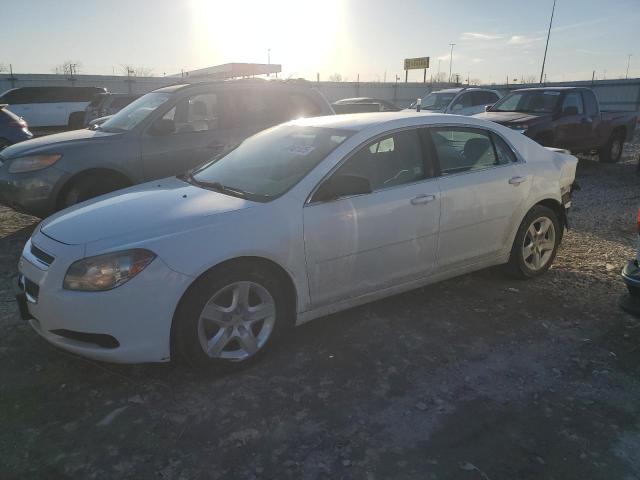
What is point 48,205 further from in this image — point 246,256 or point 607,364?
point 607,364

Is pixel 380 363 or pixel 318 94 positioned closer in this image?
pixel 380 363

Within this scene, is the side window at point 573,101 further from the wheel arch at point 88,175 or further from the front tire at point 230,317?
the front tire at point 230,317

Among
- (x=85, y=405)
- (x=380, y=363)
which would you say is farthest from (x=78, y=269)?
(x=380, y=363)

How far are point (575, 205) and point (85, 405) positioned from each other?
294 inches

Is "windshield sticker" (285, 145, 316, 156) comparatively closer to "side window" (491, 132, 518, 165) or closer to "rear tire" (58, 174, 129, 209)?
"side window" (491, 132, 518, 165)

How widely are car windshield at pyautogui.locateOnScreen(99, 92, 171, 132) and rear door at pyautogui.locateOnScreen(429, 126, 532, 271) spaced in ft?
12.6

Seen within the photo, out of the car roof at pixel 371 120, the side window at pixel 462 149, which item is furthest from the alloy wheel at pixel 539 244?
the car roof at pixel 371 120

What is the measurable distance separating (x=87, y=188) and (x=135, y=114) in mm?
1198

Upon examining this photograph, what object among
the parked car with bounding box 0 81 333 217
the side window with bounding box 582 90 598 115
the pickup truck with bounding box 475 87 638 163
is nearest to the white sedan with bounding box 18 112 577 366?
Answer: the parked car with bounding box 0 81 333 217

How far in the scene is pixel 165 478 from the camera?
2375 mm

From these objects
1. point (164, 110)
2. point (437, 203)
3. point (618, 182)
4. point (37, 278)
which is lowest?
point (618, 182)

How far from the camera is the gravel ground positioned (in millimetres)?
2477

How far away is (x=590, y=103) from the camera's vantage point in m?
11.6

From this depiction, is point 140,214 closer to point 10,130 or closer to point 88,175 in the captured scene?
point 88,175
